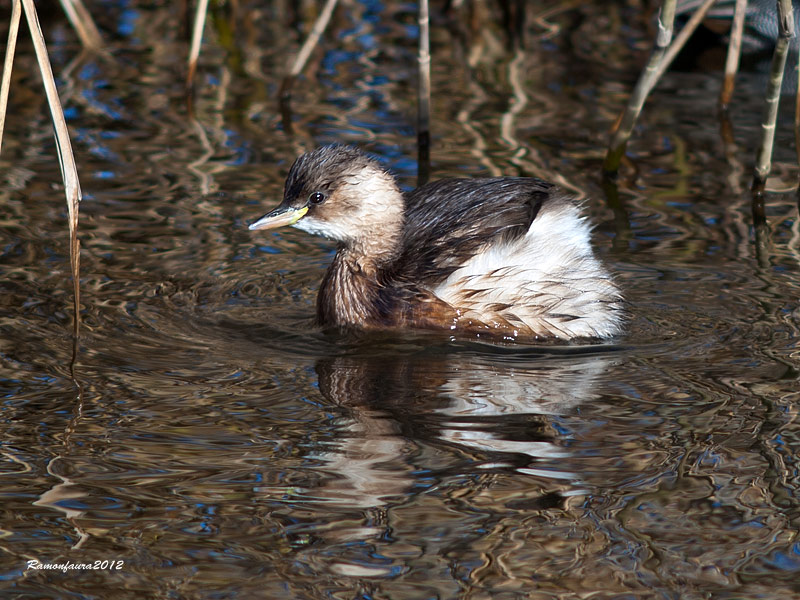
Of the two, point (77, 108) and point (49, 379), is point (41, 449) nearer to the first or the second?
point (49, 379)

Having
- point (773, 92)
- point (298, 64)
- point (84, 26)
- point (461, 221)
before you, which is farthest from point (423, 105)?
point (84, 26)

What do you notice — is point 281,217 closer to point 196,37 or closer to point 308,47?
point 308,47

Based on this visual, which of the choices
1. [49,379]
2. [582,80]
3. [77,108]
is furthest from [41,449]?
[582,80]

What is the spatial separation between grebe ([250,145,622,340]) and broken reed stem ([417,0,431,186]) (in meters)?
1.73

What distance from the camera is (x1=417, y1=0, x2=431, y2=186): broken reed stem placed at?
7.57 metres

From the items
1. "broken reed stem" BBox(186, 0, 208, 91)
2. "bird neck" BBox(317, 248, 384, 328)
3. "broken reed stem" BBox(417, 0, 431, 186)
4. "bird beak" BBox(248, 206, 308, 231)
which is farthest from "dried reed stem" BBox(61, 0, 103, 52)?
"bird neck" BBox(317, 248, 384, 328)

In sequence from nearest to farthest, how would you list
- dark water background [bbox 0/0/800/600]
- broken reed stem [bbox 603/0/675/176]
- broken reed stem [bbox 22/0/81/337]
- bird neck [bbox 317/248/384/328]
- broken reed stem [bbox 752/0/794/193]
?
1. dark water background [bbox 0/0/800/600]
2. broken reed stem [bbox 22/0/81/337]
3. bird neck [bbox 317/248/384/328]
4. broken reed stem [bbox 752/0/794/193]
5. broken reed stem [bbox 603/0/675/176]

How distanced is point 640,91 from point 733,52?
47.9 inches

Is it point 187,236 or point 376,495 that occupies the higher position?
point 187,236

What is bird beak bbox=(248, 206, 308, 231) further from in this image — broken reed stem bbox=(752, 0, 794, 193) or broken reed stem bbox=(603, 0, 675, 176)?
broken reed stem bbox=(752, 0, 794, 193)

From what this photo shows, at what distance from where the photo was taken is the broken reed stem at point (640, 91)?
21.9 feet

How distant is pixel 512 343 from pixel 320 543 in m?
2.08

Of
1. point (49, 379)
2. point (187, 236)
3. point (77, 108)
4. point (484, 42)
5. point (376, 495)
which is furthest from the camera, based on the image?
point (484, 42)

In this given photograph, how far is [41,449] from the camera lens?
434 cm
